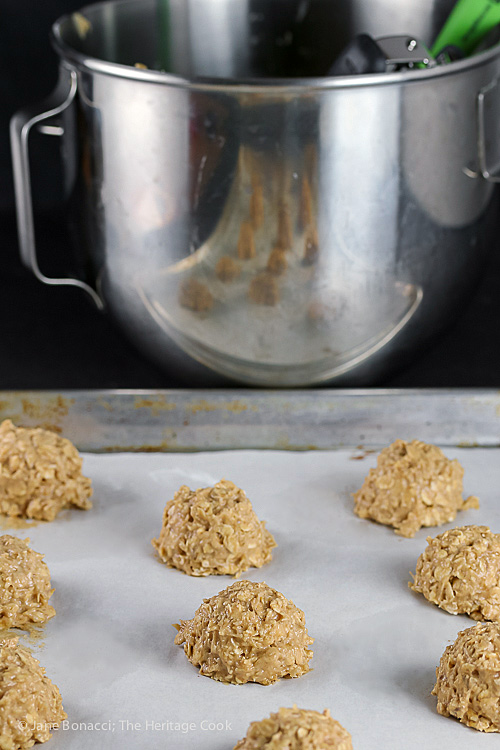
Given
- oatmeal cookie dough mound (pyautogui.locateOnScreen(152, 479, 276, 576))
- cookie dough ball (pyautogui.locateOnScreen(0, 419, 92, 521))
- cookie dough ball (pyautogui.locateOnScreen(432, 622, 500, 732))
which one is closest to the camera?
cookie dough ball (pyautogui.locateOnScreen(432, 622, 500, 732))

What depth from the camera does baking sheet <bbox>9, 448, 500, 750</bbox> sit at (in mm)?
1183

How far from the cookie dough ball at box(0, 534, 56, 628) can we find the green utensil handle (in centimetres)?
130

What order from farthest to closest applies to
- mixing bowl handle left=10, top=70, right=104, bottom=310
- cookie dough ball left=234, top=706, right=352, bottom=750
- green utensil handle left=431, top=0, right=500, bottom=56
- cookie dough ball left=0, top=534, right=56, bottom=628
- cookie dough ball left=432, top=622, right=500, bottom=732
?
green utensil handle left=431, top=0, right=500, bottom=56 < mixing bowl handle left=10, top=70, right=104, bottom=310 < cookie dough ball left=0, top=534, right=56, bottom=628 < cookie dough ball left=432, top=622, right=500, bottom=732 < cookie dough ball left=234, top=706, right=352, bottom=750

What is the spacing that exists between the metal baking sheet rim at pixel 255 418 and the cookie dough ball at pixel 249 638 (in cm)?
52

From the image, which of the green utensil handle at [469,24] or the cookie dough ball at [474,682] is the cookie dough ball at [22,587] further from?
the green utensil handle at [469,24]

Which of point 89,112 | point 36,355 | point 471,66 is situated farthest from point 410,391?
point 36,355

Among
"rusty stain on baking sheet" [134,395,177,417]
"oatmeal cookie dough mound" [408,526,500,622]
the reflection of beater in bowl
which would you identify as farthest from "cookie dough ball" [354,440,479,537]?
"rusty stain on baking sheet" [134,395,177,417]

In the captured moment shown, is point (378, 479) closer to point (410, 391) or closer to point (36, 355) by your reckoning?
point (410, 391)

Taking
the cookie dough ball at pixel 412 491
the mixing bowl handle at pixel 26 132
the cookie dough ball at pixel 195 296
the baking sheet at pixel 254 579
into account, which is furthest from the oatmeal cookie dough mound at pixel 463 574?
the mixing bowl handle at pixel 26 132

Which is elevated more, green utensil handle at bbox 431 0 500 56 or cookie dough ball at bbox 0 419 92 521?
green utensil handle at bbox 431 0 500 56

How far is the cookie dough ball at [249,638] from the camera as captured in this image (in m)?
1.25

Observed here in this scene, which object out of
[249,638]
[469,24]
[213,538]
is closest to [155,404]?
[213,538]

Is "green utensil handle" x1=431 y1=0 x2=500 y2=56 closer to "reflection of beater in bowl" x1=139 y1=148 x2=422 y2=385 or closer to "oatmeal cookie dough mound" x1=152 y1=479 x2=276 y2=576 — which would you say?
"reflection of beater in bowl" x1=139 y1=148 x2=422 y2=385

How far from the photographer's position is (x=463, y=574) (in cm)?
137
